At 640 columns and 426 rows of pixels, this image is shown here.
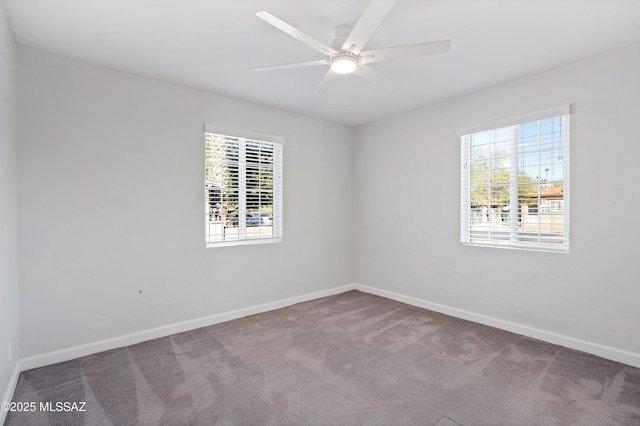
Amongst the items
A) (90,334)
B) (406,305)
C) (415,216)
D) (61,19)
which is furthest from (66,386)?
(415,216)

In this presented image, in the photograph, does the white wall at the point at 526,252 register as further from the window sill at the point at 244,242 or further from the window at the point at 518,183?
the window sill at the point at 244,242

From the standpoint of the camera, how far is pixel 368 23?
1756mm

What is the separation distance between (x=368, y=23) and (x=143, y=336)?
333 cm

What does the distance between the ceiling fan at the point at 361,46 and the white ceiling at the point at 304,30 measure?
0.87ft

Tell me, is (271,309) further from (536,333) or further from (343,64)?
(343,64)

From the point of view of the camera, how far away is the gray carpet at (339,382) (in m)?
2.01

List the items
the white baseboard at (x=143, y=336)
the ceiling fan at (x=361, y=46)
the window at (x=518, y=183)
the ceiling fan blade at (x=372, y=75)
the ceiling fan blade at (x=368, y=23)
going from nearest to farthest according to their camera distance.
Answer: the ceiling fan blade at (x=368, y=23), the ceiling fan at (x=361, y=46), the ceiling fan blade at (x=372, y=75), the white baseboard at (x=143, y=336), the window at (x=518, y=183)

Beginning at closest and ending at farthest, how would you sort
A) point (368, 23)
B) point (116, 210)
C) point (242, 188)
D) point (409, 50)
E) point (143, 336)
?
point (368, 23) → point (409, 50) → point (116, 210) → point (143, 336) → point (242, 188)

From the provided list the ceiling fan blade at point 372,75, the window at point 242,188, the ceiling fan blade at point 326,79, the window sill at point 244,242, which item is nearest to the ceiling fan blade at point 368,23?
the ceiling fan blade at point 372,75

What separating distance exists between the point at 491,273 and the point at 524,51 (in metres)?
2.22

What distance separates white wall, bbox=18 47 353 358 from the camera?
8.64ft

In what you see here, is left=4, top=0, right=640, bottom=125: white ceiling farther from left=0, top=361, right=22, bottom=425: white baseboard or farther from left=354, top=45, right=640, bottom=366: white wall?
left=0, top=361, right=22, bottom=425: white baseboard

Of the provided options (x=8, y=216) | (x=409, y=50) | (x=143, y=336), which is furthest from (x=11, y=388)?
(x=409, y=50)

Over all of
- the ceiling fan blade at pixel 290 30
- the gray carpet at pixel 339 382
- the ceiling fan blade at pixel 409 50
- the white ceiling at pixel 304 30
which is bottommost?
the gray carpet at pixel 339 382
